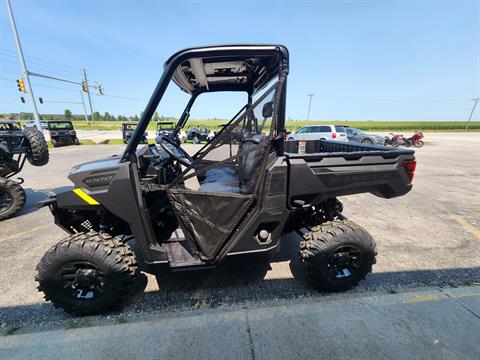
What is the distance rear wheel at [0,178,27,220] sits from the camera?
4.09 meters

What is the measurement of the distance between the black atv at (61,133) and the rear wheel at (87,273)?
18.3 metres

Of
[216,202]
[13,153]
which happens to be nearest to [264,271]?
[216,202]

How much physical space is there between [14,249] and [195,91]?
339 cm

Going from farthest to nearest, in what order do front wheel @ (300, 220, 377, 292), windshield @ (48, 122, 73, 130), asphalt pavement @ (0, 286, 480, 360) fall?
windshield @ (48, 122, 73, 130) < front wheel @ (300, 220, 377, 292) < asphalt pavement @ (0, 286, 480, 360)

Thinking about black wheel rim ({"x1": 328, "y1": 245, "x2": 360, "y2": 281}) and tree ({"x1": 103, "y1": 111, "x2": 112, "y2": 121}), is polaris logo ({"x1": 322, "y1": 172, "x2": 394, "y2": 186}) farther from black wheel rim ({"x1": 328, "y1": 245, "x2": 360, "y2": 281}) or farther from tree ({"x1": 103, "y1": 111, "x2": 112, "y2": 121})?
tree ({"x1": 103, "y1": 111, "x2": 112, "y2": 121})

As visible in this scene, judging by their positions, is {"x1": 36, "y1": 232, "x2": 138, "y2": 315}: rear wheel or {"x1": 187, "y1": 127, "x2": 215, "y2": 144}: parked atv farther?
{"x1": 187, "y1": 127, "x2": 215, "y2": 144}: parked atv

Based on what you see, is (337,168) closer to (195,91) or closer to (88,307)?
(195,91)

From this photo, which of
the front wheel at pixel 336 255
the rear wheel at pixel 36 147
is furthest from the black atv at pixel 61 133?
the front wheel at pixel 336 255

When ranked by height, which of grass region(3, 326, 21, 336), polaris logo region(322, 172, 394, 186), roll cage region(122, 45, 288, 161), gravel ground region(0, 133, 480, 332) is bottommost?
gravel ground region(0, 133, 480, 332)

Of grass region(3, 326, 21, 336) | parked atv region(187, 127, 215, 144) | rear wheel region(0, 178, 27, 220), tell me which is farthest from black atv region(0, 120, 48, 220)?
parked atv region(187, 127, 215, 144)

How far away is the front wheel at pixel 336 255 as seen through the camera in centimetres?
213

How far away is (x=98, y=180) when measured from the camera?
1.91m

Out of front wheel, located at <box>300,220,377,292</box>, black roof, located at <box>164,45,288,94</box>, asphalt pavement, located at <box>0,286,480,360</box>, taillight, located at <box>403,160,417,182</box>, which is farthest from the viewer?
taillight, located at <box>403,160,417,182</box>

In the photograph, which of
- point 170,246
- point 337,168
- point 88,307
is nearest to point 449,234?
point 337,168
